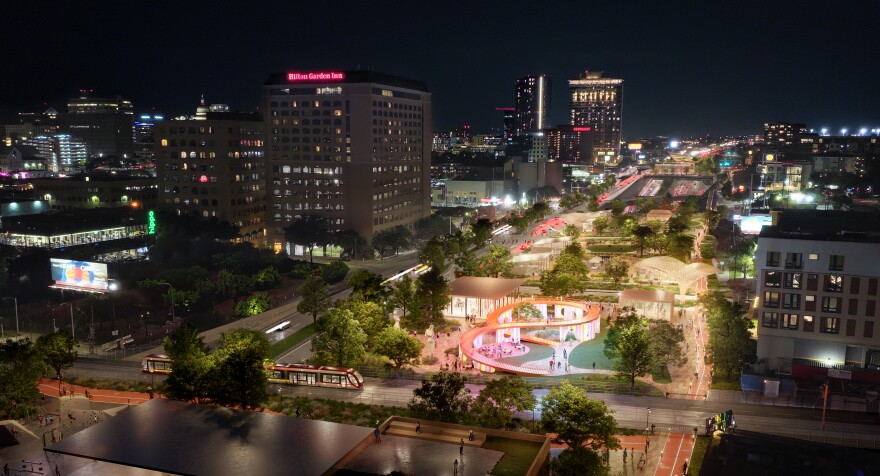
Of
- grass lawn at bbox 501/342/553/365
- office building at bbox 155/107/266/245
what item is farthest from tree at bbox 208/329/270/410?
office building at bbox 155/107/266/245

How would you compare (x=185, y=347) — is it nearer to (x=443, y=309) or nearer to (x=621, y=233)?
(x=443, y=309)

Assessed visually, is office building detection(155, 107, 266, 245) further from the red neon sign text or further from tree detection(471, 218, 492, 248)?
tree detection(471, 218, 492, 248)

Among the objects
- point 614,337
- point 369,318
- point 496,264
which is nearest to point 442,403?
point 369,318

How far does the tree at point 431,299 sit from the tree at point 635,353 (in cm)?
1687

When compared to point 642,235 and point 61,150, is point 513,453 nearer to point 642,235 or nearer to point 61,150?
point 642,235

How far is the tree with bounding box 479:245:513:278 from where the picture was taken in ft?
213

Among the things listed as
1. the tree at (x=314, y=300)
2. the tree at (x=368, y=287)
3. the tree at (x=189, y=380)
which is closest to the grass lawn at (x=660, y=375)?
the tree at (x=368, y=287)

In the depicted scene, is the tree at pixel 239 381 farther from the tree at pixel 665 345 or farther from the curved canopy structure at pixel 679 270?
the curved canopy structure at pixel 679 270

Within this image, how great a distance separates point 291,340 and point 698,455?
101ft

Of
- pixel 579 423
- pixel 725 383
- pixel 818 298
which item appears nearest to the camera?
pixel 579 423

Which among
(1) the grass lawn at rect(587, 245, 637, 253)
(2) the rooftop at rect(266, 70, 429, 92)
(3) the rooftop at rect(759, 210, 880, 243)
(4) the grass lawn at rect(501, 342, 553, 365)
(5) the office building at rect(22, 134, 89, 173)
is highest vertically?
(2) the rooftop at rect(266, 70, 429, 92)

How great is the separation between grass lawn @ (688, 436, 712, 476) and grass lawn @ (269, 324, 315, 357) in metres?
28.6

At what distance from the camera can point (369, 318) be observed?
149 feet

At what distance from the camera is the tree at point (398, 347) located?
1652 inches
